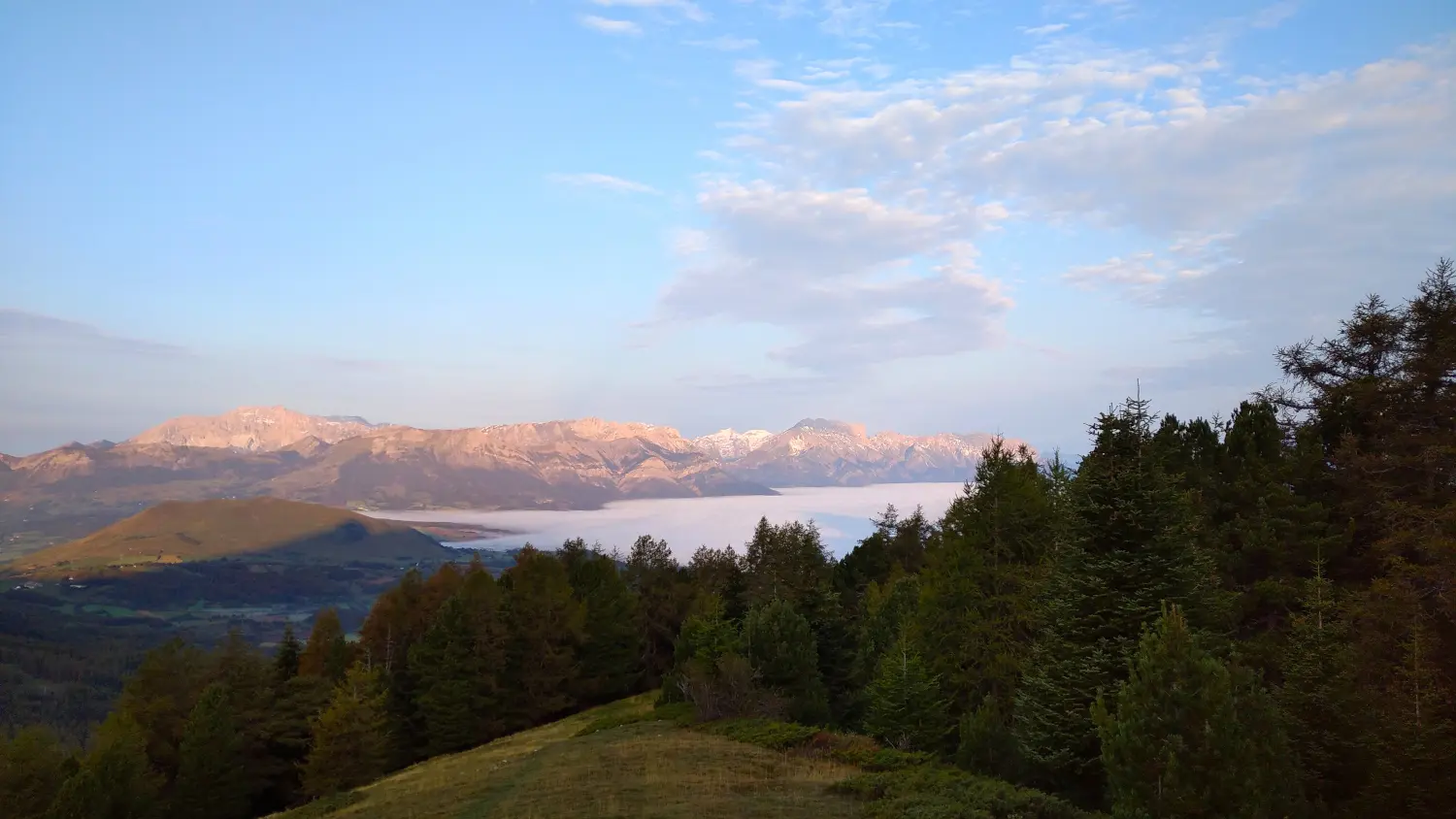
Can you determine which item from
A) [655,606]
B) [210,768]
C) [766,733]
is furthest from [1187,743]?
[655,606]

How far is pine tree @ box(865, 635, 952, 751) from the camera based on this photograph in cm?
3609

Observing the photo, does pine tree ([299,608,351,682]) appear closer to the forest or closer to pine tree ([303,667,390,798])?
the forest

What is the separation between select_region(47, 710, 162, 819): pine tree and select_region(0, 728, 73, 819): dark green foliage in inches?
191

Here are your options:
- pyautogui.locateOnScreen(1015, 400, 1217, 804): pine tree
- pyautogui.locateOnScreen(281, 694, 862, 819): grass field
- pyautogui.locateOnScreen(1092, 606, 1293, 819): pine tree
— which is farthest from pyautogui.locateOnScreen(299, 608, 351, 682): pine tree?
pyautogui.locateOnScreen(1092, 606, 1293, 819): pine tree

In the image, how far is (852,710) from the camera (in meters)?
57.4

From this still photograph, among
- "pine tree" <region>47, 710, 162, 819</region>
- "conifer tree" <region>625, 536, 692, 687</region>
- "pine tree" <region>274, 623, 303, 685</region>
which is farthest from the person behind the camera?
"conifer tree" <region>625, 536, 692, 687</region>

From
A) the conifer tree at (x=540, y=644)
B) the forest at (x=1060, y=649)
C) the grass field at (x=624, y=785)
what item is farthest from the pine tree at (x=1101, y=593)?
the conifer tree at (x=540, y=644)

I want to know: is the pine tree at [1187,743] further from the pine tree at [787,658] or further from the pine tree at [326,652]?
the pine tree at [326,652]

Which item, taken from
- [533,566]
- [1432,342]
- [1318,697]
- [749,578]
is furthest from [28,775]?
[1432,342]

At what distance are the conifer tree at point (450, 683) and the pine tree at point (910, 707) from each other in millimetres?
37207

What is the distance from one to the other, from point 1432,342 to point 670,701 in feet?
149

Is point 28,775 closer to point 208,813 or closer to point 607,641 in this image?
point 208,813

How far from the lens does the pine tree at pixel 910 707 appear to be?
36.1 m

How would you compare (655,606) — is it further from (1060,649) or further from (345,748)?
(1060,649)
